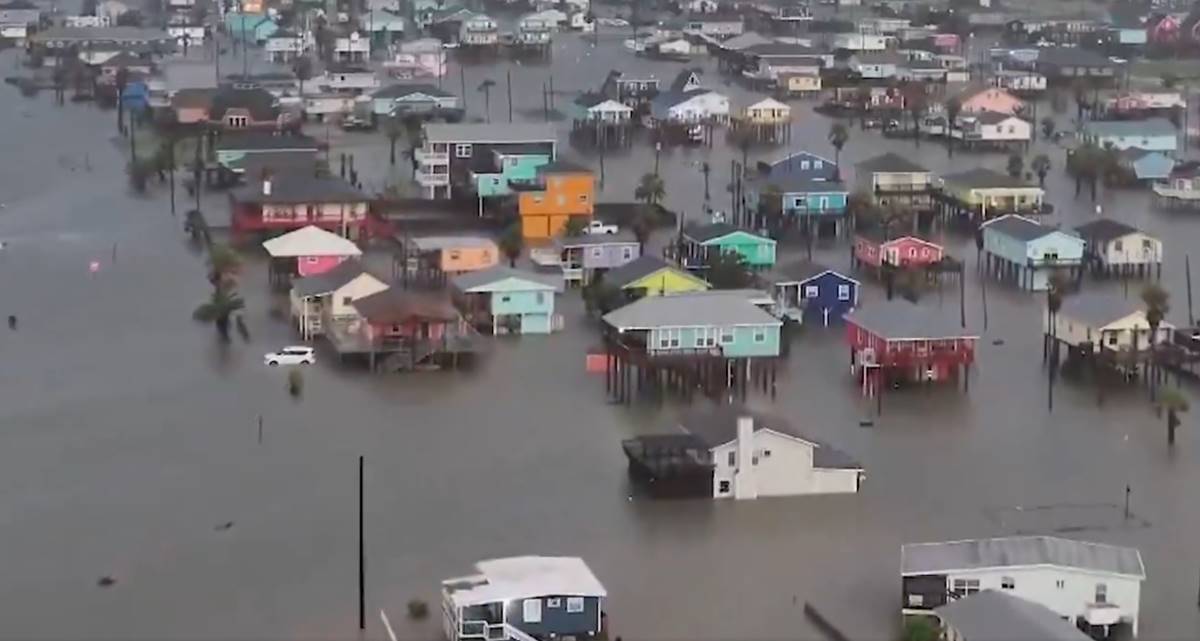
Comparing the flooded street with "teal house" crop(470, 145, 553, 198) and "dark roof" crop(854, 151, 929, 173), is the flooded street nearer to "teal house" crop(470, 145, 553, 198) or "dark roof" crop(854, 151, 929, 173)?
"dark roof" crop(854, 151, 929, 173)

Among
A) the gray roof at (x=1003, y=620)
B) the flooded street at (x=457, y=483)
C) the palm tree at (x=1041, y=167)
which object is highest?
the gray roof at (x=1003, y=620)

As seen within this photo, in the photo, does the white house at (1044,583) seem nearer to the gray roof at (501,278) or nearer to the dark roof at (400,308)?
the dark roof at (400,308)

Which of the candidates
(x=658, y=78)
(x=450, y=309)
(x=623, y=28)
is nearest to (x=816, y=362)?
(x=450, y=309)

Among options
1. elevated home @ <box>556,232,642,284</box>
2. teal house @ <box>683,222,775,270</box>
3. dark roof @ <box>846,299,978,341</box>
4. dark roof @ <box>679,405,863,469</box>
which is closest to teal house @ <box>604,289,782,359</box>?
dark roof @ <box>846,299,978,341</box>

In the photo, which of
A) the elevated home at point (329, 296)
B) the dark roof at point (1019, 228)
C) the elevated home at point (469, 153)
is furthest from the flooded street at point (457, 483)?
the elevated home at point (469, 153)

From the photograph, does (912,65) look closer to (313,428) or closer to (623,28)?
(623,28)

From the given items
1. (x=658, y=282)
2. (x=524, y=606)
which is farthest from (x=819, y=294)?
(x=524, y=606)

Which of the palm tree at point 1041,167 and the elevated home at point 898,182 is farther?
the palm tree at point 1041,167
